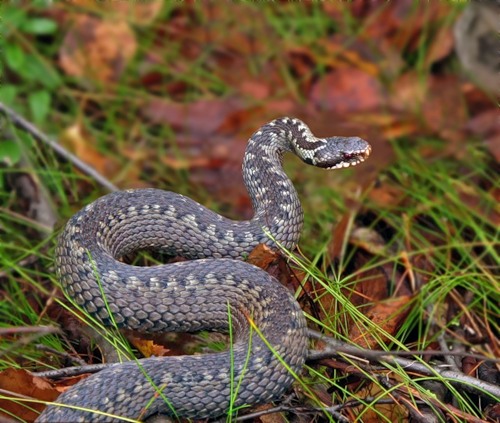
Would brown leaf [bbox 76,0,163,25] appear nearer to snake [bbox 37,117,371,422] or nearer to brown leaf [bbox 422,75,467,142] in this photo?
brown leaf [bbox 422,75,467,142]

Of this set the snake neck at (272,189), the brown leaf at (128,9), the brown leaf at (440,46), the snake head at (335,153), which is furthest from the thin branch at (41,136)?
the brown leaf at (440,46)

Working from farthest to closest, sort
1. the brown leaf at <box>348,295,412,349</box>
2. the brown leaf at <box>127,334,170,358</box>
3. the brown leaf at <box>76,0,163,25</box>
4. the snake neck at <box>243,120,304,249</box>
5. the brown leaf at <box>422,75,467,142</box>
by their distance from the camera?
the brown leaf at <box>76,0,163,25</box> < the brown leaf at <box>422,75,467,142</box> < the snake neck at <box>243,120,304,249</box> < the brown leaf at <box>348,295,412,349</box> < the brown leaf at <box>127,334,170,358</box>

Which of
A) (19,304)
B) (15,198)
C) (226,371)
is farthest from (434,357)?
(15,198)

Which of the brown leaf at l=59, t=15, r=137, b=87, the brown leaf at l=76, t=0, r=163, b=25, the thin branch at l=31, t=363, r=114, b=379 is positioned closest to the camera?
the thin branch at l=31, t=363, r=114, b=379

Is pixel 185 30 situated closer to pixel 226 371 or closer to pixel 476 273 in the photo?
pixel 476 273

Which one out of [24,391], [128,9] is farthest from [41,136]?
[24,391]

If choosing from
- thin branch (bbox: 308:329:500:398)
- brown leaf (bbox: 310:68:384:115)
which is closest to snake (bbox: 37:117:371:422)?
thin branch (bbox: 308:329:500:398)

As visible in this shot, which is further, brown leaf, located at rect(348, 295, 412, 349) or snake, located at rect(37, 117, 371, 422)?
brown leaf, located at rect(348, 295, 412, 349)
